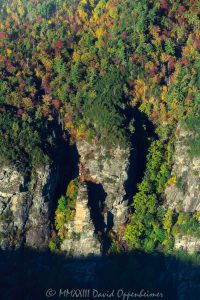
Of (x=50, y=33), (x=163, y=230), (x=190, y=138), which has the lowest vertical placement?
(x=163, y=230)

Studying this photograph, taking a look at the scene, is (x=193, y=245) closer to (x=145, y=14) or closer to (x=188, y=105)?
(x=188, y=105)

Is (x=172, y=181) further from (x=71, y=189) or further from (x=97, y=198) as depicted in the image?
(x=71, y=189)

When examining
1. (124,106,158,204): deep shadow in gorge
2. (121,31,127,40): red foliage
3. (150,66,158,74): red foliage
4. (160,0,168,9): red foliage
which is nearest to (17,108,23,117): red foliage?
(124,106,158,204): deep shadow in gorge

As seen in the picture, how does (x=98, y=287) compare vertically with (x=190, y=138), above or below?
below

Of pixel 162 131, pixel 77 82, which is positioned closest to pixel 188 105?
pixel 162 131

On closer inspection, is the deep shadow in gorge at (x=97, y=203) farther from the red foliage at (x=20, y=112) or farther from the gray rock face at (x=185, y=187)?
the red foliage at (x=20, y=112)

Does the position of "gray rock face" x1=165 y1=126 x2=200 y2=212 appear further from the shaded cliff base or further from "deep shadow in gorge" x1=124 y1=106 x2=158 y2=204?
the shaded cliff base
